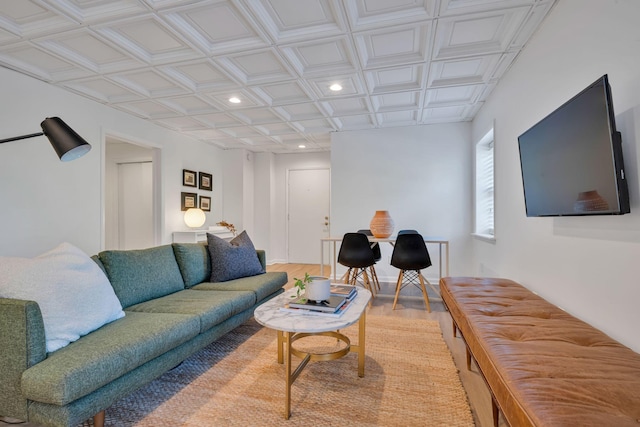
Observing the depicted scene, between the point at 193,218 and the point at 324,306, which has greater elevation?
the point at 193,218

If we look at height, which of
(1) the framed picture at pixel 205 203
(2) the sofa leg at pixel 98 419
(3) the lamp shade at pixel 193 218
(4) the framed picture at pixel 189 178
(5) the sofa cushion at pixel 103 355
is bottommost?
(2) the sofa leg at pixel 98 419

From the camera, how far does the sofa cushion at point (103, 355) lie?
1229 mm

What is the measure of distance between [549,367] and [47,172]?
165 inches

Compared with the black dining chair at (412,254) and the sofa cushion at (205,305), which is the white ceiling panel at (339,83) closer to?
the black dining chair at (412,254)

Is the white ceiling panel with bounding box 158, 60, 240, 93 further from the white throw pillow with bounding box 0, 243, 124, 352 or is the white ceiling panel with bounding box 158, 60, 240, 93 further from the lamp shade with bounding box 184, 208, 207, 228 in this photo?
the lamp shade with bounding box 184, 208, 207, 228

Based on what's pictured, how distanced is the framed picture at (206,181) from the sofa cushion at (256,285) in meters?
3.05

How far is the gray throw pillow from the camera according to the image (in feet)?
9.93

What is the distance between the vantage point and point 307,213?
6.64 m

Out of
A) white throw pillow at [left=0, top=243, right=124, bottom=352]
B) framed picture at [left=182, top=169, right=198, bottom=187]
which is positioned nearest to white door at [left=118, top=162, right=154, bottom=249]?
framed picture at [left=182, top=169, right=198, bottom=187]

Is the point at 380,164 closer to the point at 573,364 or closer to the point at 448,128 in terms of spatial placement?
the point at 448,128

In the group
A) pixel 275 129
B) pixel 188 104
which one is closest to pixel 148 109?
pixel 188 104

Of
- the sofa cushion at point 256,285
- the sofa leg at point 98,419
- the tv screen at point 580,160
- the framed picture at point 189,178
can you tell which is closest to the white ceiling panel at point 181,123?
the framed picture at point 189,178

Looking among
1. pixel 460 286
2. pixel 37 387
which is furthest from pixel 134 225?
pixel 460 286

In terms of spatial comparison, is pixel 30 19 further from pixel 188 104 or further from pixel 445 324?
pixel 445 324
